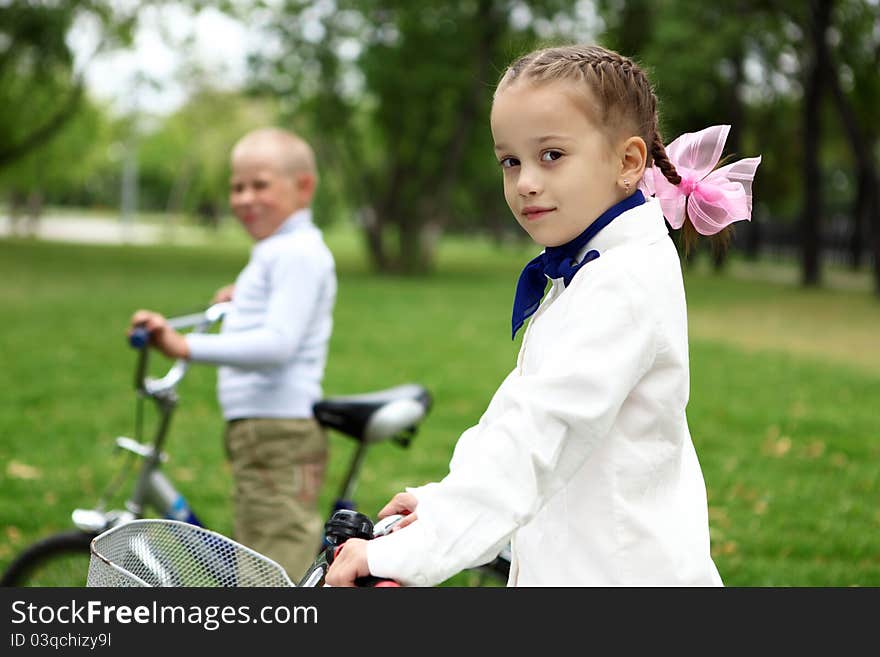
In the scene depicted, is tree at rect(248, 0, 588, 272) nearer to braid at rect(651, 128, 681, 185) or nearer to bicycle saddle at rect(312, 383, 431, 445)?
bicycle saddle at rect(312, 383, 431, 445)

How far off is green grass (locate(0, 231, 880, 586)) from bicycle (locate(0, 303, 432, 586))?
1332 millimetres

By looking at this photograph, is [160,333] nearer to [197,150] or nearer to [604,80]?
[604,80]

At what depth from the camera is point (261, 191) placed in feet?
11.8

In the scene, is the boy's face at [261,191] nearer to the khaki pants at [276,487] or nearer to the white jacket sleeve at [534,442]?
the khaki pants at [276,487]

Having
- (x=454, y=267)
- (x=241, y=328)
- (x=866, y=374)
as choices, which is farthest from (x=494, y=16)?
(x=241, y=328)

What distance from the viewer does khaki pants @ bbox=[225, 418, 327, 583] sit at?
3.49 metres

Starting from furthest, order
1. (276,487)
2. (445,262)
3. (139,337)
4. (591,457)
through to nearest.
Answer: (445,262) < (276,487) < (139,337) < (591,457)

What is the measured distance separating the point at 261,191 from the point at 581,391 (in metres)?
2.32

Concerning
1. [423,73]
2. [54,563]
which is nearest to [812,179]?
[423,73]

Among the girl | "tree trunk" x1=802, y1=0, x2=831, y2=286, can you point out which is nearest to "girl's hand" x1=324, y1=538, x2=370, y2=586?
the girl

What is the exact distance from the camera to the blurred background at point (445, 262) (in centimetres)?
620

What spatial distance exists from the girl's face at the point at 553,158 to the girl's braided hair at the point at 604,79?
2cm

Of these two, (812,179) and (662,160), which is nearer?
(662,160)

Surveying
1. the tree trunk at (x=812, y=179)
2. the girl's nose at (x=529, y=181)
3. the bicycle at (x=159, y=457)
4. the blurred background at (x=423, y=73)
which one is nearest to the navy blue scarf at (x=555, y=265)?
the girl's nose at (x=529, y=181)
